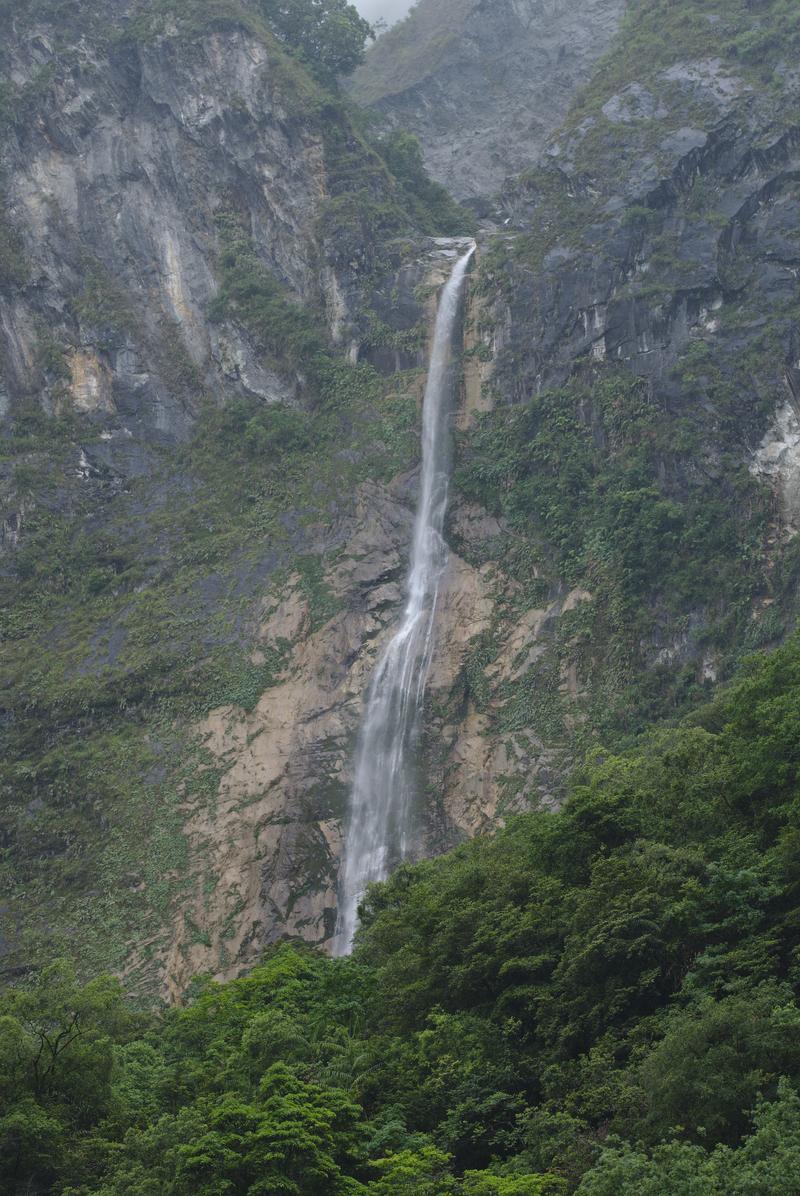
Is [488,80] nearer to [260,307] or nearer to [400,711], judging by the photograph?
[260,307]

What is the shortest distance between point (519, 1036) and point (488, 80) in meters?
62.0

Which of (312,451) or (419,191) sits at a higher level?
(419,191)

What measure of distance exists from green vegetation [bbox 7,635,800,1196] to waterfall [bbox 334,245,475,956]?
9.42 meters

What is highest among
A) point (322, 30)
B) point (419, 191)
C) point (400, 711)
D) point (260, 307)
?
point (322, 30)

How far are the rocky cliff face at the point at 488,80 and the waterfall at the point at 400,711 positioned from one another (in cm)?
2506

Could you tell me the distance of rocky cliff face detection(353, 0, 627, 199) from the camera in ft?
217

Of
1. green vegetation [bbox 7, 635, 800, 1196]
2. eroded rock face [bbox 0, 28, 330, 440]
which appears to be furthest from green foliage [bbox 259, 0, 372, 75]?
green vegetation [bbox 7, 635, 800, 1196]

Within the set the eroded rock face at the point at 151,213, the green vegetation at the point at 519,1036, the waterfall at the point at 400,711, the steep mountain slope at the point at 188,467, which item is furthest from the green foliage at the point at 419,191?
the green vegetation at the point at 519,1036

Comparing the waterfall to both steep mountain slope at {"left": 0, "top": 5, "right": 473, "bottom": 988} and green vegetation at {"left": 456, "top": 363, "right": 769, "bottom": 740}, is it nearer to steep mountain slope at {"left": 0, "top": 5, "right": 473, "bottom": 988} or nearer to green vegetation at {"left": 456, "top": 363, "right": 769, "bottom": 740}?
steep mountain slope at {"left": 0, "top": 5, "right": 473, "bottom": 988}

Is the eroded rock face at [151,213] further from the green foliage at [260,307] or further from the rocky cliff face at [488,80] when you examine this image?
the rocky cliff face at [488,80]

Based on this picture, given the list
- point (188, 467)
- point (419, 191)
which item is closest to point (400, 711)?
point (188, 467)

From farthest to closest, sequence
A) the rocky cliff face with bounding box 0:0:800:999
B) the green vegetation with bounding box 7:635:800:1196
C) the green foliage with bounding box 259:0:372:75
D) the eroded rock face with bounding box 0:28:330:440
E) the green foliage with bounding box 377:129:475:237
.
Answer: the green foliage with bounding box 259:0:372:75 < the green foliage with bounding box 377:129:475:237 < the eroded rock face with bounding box 0:28:330:440 < the rocky cliff face with bounding box 0:0:800:999 < the green vegetation with bounding box 7:635:800:1196

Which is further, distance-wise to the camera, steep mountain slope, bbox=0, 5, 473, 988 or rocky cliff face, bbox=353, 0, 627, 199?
rocky cliff face, bbox=353, 0, 627, 199

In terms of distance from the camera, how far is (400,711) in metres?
37.2
